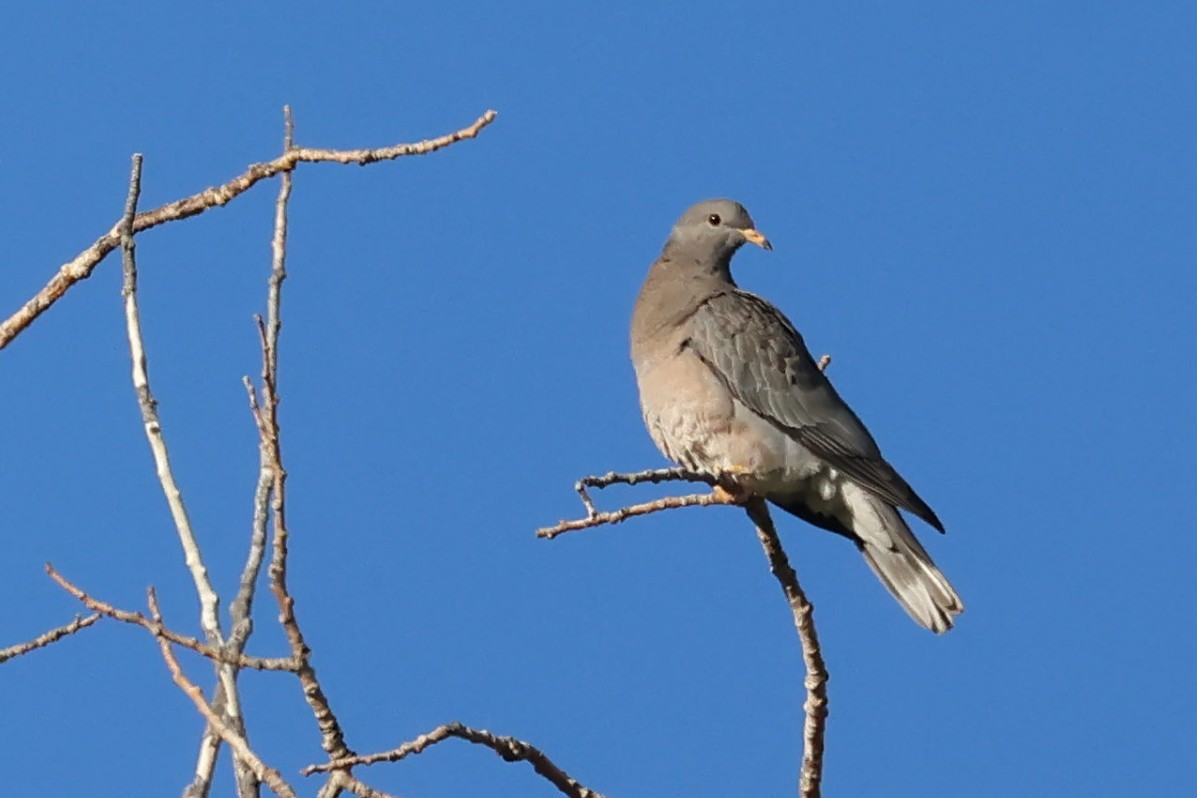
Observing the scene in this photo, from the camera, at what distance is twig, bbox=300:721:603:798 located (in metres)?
3.28

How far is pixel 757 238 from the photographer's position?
717 cm

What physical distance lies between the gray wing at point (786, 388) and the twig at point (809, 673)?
4.88 feet

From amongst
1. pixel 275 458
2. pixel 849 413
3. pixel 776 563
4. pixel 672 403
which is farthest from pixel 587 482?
pixel 849 413

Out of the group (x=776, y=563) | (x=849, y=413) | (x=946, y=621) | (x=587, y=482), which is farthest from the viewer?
(x=849, y=413)

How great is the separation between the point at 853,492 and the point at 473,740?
325cm

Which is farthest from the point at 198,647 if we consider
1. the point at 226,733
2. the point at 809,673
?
the point at 809,673

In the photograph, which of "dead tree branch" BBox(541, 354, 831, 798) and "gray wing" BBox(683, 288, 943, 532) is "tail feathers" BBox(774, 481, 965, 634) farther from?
"dead tree branch" BBox(541, 354, 831, 798)

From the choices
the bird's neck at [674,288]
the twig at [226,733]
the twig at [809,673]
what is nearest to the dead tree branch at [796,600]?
the twig at [809,673]

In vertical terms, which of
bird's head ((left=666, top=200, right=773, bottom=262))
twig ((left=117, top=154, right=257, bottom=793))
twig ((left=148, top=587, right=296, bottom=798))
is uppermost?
bird's head ((left=666, top=200, right=773, bottom=262))

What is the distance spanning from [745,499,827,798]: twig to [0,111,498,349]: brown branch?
5.00ft

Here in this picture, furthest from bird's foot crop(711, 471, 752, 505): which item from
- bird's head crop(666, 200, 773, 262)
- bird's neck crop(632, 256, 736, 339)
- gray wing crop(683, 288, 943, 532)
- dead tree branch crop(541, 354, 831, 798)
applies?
bird's head crop(666, 200, 773, 262)

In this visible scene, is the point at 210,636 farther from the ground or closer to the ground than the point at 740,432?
closer to the ground

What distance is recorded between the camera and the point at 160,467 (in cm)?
366

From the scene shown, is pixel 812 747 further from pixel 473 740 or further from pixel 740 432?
pixel 740 432
